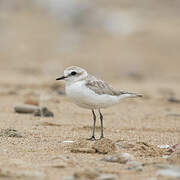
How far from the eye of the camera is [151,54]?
1823 centimetres

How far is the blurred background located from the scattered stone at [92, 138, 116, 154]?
854 centimetres

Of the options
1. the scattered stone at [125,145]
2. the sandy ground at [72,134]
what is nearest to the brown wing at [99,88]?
the sandy ground at [72,134]

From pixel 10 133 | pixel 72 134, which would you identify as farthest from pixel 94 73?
pixel 10 133

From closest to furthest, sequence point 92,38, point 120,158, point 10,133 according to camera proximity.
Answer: point 120,158
point 10,133
point 92,38

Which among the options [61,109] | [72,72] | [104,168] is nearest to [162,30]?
[61,109]

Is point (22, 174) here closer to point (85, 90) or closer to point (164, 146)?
point (85, 90)

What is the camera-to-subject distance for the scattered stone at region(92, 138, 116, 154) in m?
4.99

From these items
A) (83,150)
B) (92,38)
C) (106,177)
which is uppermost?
(92,38)

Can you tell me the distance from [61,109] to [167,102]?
2657 mm

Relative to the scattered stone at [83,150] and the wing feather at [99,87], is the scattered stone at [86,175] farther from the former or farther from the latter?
the wing feather at [99,87]

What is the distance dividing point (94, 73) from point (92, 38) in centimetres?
423

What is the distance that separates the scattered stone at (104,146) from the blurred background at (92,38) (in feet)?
28.0

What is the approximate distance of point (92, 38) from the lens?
782 inches

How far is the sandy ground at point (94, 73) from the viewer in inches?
175
